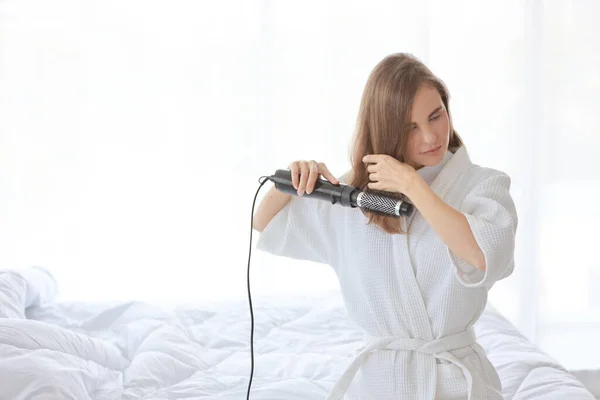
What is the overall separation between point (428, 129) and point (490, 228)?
258mm

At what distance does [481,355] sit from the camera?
1.62 metres

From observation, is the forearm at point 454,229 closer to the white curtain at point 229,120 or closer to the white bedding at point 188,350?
the white bedding at point 188,350

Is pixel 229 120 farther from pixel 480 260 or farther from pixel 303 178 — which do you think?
pixel 480 260

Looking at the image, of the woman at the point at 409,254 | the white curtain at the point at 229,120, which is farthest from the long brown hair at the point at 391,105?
the white curtain at the point at 229,120

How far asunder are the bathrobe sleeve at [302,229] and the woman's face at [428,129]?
0.24 metres

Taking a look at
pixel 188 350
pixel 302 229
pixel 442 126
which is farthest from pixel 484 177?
pixel 188 350

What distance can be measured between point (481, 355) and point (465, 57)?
2.12m

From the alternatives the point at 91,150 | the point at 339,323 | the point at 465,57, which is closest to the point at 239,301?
the point at 339,323

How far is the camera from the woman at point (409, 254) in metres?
1.56

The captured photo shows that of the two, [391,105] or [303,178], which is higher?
[391,105]

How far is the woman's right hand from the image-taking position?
1557mm

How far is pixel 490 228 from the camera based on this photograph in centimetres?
140

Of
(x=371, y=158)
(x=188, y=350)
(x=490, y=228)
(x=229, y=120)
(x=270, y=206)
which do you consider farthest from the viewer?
(x=229, y=120)

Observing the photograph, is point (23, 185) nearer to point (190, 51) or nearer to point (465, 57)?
point (190, 51)
